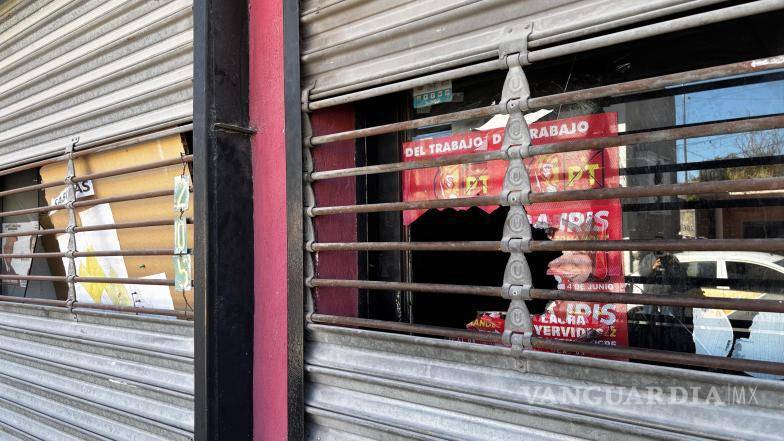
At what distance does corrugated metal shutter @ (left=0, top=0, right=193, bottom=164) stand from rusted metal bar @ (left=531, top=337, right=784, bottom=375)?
6.95ft

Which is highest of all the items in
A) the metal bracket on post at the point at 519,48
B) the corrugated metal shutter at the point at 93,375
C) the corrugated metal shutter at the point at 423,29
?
the corrugated metal shutter at the point at 423,29

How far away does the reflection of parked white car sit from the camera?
1656mm

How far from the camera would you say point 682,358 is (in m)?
1.49

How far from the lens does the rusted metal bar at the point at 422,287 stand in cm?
182

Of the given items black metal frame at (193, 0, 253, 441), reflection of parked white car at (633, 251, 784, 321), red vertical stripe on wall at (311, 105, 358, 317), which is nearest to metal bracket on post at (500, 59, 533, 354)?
reflection of parked white car at (633, 251, 784, 321)

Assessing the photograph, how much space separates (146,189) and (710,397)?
293 cm

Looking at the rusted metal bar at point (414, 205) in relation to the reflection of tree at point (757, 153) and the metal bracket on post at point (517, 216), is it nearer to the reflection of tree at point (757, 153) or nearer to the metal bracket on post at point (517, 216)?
the metal bracket on post at point (517, 216)

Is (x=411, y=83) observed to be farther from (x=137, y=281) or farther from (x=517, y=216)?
(x=137, y=281)

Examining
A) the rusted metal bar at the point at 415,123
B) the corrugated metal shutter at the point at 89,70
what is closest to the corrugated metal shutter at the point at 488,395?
the rusted metal bar at the point at 415,123

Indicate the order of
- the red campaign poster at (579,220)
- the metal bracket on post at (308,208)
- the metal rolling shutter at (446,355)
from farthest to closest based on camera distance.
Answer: the metal bracket on post at (308,208), the red campaign poster at (579,220), the metal rolling shutter at (446,355)

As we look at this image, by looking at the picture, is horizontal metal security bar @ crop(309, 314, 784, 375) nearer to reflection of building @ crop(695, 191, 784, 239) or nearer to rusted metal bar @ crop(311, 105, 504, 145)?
reflection of building @ crop(695, 191, 784, 239)

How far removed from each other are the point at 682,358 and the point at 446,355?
79cm

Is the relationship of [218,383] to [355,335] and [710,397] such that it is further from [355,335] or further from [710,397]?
[710,397]

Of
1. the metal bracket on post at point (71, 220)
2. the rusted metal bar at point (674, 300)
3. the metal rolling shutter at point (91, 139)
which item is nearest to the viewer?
the rusted metal bar at point (674, 300)
